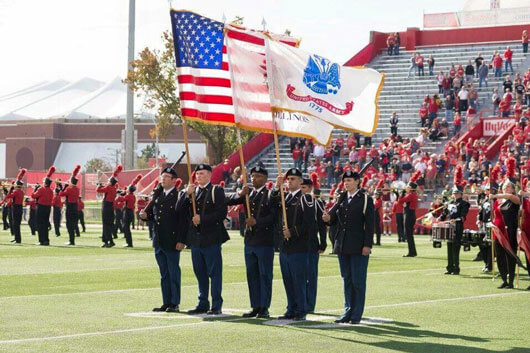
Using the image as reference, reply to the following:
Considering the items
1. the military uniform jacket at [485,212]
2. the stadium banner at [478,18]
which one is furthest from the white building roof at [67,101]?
the military uniform jacket at [485,212]

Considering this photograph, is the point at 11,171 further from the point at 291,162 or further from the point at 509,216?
the point at 509,216

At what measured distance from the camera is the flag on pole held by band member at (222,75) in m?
15.1

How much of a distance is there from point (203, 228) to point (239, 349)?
3306 millimetres

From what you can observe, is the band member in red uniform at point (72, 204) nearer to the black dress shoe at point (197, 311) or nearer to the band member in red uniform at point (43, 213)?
the band member in red uniform at point (43, 213)

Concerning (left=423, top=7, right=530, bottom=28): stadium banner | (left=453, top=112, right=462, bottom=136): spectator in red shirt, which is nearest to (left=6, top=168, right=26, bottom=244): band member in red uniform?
(left=453, top=112, right=462, bottom=136): spectator in red shirt

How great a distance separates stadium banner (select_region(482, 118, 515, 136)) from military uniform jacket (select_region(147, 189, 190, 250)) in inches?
1319

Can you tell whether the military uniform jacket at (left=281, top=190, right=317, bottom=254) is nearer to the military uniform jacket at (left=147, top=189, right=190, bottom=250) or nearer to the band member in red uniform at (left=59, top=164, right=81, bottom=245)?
the military uniform jacket at (left=147, top=189, right=190, bottom=250)

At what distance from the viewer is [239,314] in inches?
570

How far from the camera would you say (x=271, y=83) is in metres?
14.8

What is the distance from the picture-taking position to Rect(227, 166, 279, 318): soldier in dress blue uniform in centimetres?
1419

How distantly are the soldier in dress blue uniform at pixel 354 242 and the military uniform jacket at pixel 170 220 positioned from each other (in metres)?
1.90

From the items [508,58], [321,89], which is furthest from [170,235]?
[508,58]

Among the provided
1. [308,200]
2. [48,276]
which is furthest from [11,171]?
[308,200]

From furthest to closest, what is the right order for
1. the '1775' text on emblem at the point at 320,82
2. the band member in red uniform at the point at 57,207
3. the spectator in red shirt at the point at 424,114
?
the spectator in red shirt at the point at 424,114 → the band member in red uniform at the point at 57,207 → the '1775' text on emblem at the point at 320,82
